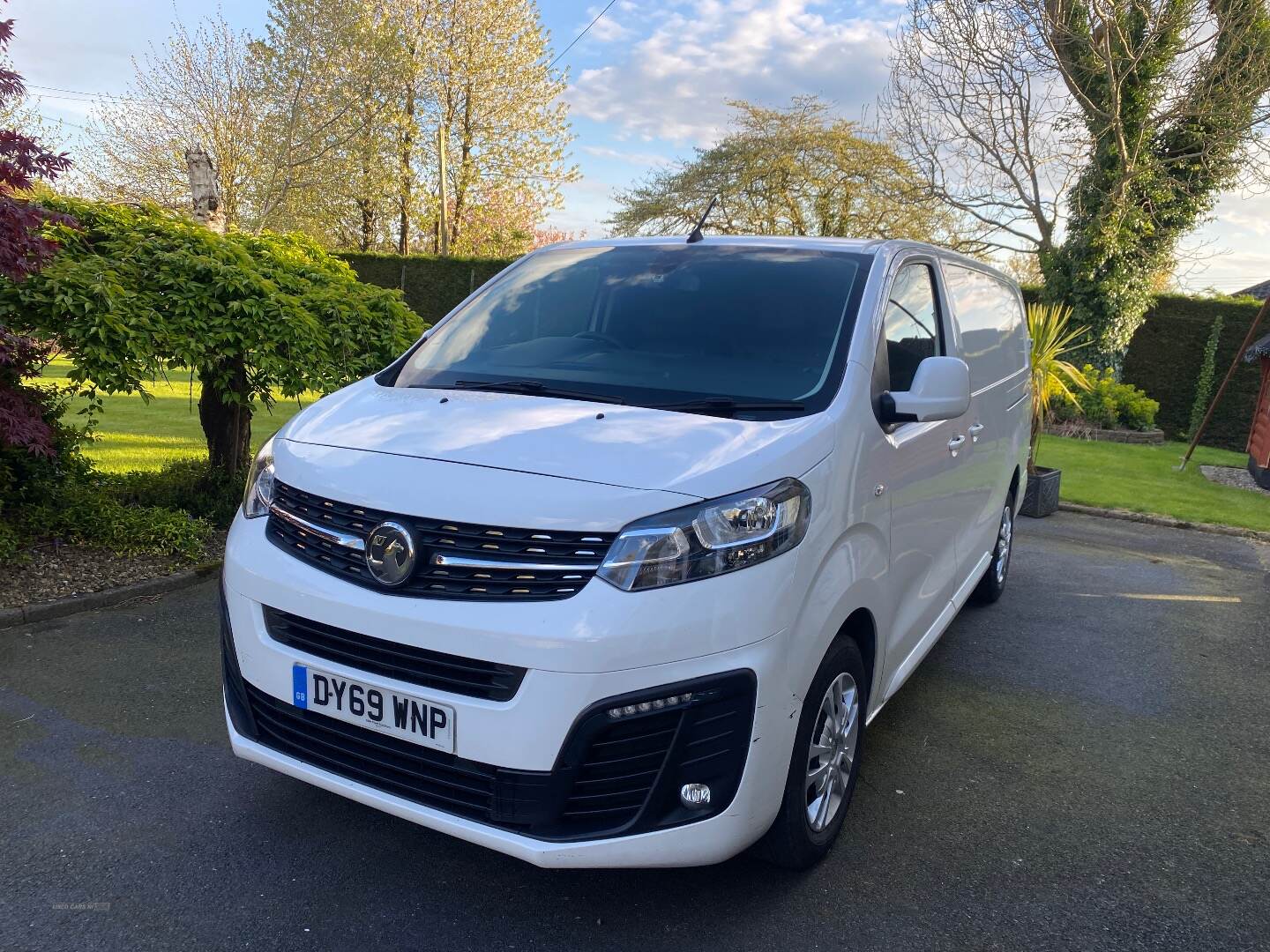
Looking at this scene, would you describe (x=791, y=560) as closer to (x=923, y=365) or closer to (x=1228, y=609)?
(x=923, y=365)

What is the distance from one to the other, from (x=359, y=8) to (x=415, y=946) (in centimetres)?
2638

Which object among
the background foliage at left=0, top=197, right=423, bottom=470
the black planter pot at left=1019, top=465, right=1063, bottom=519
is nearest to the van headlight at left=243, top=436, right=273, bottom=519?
the background foliage at left=0, top=197, right=423, bottom=470

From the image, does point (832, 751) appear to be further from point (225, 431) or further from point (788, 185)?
point (788, 185)

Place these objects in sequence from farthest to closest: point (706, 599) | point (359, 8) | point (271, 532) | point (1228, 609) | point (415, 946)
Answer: point (359, 8)
point (1228, 609)
point (271, 532)
point (415, 946)
point (706, 599)

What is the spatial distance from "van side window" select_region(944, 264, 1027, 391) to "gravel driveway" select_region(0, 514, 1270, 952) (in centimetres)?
155

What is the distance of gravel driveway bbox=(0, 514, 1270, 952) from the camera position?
2441 millimetres

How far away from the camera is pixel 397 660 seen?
7.39 feet

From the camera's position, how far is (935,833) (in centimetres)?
302

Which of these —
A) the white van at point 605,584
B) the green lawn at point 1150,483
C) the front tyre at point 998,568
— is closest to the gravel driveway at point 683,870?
the white van at point 605,584

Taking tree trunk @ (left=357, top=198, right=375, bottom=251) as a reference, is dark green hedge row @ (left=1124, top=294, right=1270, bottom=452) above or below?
below

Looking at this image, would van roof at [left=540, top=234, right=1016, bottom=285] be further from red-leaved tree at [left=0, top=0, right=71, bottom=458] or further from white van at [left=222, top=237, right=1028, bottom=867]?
red-leaved tree at [left=0, top=0, right=71, bottom=458]

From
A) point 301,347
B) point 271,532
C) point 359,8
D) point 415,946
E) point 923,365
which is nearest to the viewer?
point 415,946

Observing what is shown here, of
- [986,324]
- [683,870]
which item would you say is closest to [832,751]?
[683,870]

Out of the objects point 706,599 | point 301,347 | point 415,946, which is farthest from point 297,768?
point 301,347
